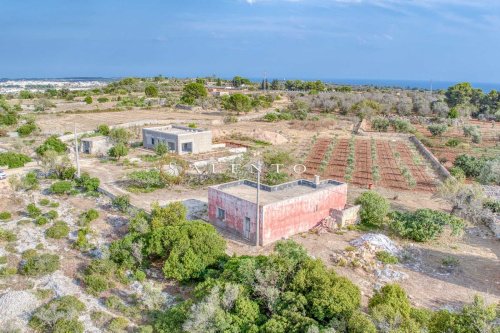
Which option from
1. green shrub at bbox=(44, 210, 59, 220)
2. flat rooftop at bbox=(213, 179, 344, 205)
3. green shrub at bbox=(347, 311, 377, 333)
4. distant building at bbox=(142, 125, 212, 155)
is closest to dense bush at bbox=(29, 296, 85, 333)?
green shrub at bbox=(347, 311, 377, 333)

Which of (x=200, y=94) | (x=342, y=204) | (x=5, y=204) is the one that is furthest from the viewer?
(x=200, y=94)

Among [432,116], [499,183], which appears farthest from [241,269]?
[432,116]

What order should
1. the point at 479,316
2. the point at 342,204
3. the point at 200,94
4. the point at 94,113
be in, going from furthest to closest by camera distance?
1. the point at 200,94
2. the point at 94,113
3. the point at 342,204
4. the point at 479,316

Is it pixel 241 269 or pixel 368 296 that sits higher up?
pixel 241 269

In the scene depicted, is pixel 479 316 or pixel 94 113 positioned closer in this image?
pixel 479 316

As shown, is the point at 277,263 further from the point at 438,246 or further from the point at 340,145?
the point at 340,145

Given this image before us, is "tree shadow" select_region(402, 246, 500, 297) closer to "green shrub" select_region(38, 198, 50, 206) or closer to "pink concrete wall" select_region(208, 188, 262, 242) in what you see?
"pink concrete wall" select_region(208, 188, 262, 242)
